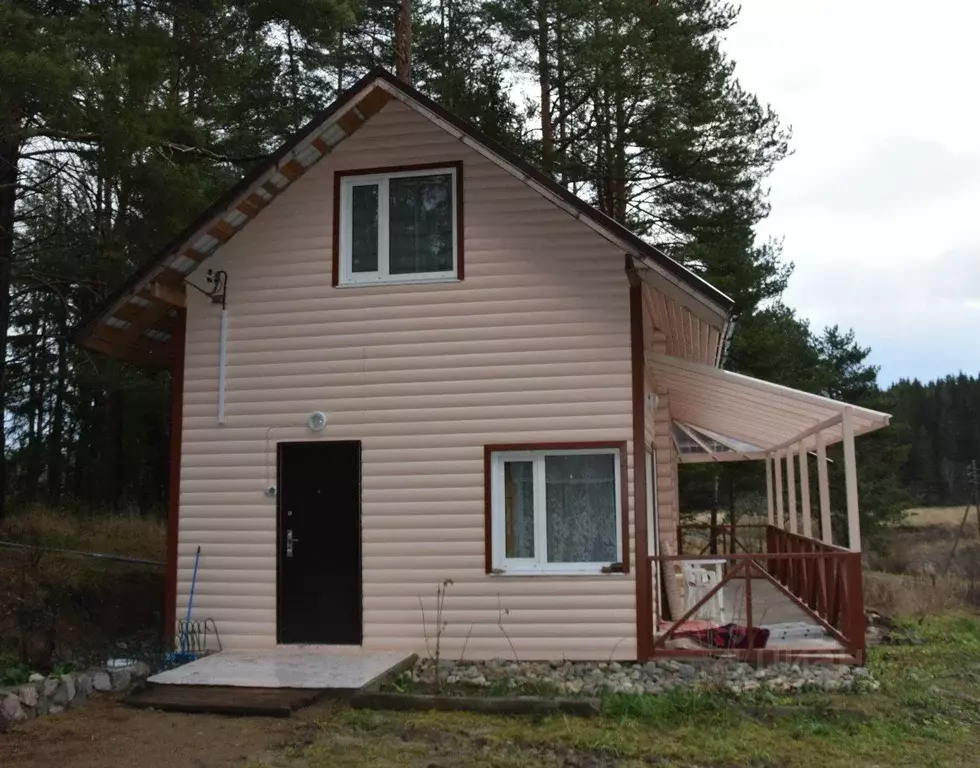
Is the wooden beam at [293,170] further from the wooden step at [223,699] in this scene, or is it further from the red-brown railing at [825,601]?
the red-brown railing at [825,601]

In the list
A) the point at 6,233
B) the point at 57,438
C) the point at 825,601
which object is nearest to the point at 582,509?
the point at 825,601

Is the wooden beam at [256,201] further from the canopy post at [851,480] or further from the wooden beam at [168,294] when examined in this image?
the canopy post at [851,480]

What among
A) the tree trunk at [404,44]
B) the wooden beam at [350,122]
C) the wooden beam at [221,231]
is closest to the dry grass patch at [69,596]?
the wooden beam at [221,231]

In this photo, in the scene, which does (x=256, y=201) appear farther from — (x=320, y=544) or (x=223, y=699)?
(x=223, y=699)

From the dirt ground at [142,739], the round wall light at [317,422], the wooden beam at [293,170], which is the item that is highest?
the wooden beam at [293,170]

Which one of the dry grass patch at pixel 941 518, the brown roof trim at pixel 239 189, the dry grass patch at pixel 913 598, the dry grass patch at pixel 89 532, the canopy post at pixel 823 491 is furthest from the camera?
the dry grass patch at pixel 941 518

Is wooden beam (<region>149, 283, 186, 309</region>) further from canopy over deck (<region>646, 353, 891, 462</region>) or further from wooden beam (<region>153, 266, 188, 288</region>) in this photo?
canopy over deck (<region>646, 353, 891, 462</region>)

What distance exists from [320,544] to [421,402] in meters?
1.79

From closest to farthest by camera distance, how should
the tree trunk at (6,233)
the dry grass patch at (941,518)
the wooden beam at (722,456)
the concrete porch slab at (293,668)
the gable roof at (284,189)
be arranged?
the concrete porch slab at (293,668), the gable roof at (284,189), the tree trunk at (6,233), the wooden beam at (722,456), the dry grass patch at (941,518)

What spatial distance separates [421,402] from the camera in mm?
9492

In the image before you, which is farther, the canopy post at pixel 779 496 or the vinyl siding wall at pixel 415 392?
the canopy post at pixel 779 496

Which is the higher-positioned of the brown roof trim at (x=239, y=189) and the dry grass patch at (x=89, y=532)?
the brown roof trim at (x=239, y=189)

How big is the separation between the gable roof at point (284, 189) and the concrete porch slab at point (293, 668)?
378cm

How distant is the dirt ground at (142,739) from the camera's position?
6105 millimetres
